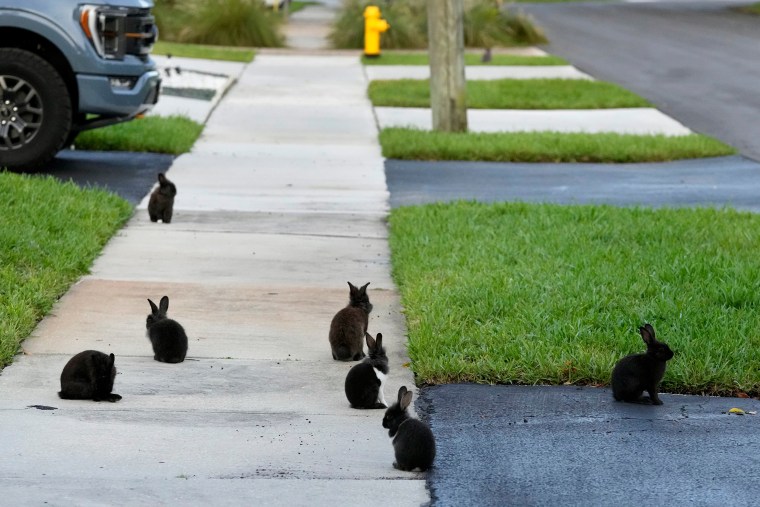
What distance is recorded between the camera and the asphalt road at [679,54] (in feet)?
64.6

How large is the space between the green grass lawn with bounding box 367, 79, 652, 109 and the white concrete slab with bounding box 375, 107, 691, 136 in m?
0.33

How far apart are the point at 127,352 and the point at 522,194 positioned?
6.47m

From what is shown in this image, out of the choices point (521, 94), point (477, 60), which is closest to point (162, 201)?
point (521, 94)

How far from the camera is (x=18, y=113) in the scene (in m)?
13.0

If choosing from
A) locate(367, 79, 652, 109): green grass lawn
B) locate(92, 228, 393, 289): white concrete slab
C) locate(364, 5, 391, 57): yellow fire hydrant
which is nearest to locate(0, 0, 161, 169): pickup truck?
locate(92, 228, 393, 289): white concrete slab

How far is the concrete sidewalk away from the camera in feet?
18.1

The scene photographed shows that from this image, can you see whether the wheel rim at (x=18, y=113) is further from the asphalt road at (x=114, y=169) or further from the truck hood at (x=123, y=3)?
the truck hood at (x=123, y=3)

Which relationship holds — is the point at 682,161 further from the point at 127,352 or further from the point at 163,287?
the point at 127,352

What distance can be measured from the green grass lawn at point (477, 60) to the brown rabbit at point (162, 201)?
647 inches

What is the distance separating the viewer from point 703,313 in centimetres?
812

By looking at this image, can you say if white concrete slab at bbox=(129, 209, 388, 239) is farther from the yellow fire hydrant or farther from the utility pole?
the yellow fire hydrant

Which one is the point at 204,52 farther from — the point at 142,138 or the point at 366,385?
the point at 366,385

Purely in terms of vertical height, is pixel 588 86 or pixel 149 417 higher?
pixel 149 417

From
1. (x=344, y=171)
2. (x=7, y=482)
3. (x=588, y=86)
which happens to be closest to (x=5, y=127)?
(x=344, y=171)
